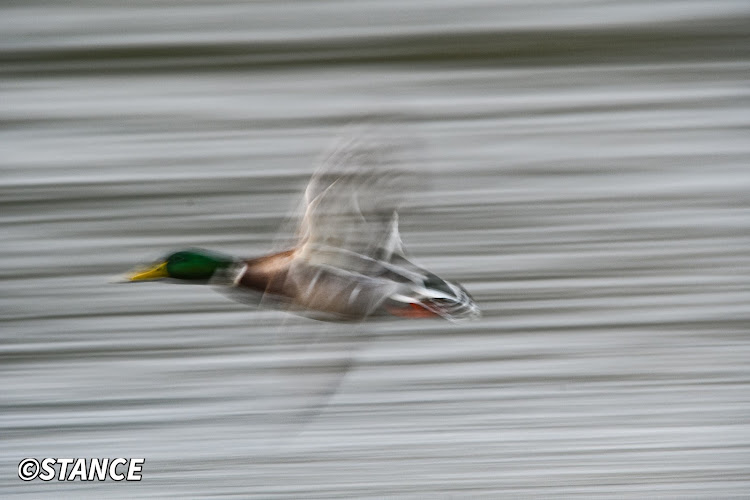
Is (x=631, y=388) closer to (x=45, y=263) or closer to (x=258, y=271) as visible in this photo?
(x=258, y=271)

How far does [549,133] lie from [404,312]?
3.12 feet

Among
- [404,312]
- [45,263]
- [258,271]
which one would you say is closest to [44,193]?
[45,263]

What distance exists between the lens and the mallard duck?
1.59 m

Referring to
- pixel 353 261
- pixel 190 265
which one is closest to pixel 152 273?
pixel 190 265

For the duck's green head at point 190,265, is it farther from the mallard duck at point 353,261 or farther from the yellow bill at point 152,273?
the mallard duck at point 353,261

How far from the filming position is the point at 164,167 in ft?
7.87

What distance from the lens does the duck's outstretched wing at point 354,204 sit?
1609 mm

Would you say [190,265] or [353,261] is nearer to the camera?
[353,261]

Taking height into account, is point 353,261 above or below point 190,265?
below

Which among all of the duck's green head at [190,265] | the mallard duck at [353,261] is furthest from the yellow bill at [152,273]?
the mallard duck at [353,261]

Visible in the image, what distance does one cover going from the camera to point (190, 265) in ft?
6.11

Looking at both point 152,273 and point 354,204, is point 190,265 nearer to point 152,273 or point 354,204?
point 152,273

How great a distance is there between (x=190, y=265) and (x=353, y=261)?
0.37 metres

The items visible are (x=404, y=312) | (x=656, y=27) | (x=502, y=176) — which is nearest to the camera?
(x=404, y=312)
